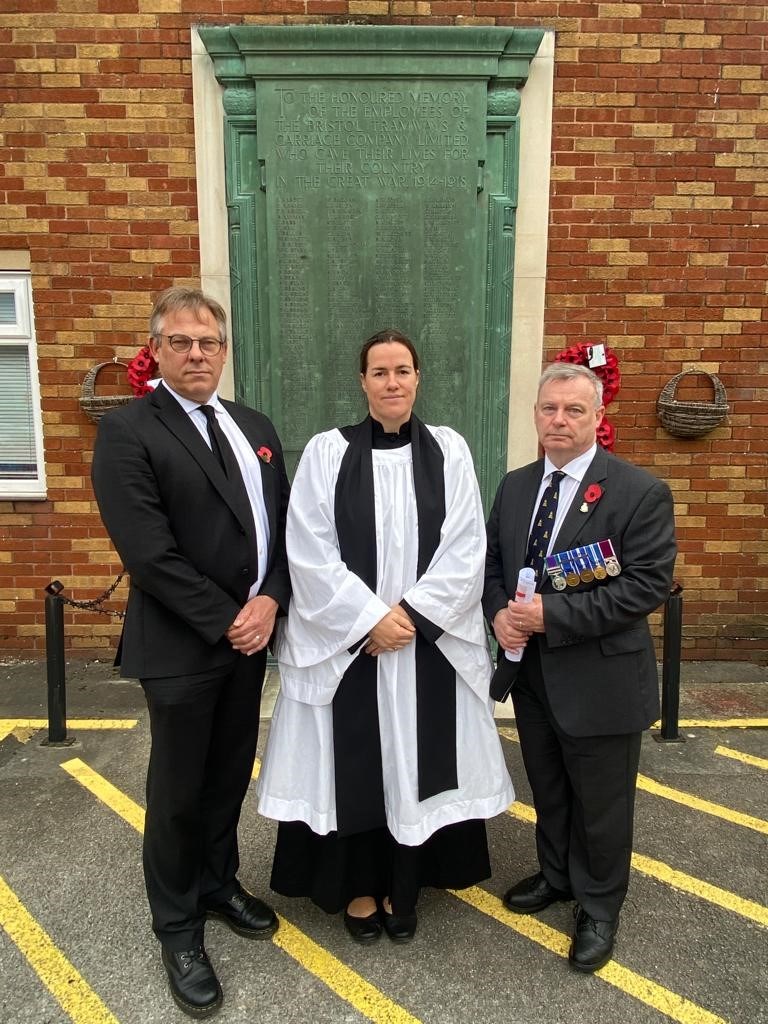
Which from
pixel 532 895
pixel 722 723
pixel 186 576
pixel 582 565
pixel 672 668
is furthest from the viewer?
pixel 722 723

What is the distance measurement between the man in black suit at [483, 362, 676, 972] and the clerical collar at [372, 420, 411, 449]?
47 cm

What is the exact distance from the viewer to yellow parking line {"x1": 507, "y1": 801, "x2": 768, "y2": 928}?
8.93 feet

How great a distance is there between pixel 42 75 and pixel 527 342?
12.1 feet

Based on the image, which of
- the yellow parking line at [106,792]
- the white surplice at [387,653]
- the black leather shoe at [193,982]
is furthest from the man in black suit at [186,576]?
the yellow parking line at [106,792]

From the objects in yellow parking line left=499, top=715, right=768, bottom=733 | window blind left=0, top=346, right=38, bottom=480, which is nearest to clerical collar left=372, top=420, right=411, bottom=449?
yellow parking line left=499, top=715, right=768, bottom=733

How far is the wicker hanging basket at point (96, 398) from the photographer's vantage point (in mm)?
4910

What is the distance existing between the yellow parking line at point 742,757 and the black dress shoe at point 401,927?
7.45ft

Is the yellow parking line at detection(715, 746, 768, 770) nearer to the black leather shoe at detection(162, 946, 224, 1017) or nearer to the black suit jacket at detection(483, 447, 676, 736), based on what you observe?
the black suit jacket at detection(483, 447, 676, 736)

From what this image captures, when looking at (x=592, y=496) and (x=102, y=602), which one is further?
(x=102, y=602)

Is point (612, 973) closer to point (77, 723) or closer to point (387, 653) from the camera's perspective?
point (387, 653)

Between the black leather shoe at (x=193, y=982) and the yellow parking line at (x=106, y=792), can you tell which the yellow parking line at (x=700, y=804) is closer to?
the black leather shoe at (x=193, y=982)

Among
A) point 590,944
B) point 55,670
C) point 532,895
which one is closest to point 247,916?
point 532,895

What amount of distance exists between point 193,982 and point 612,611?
71.9 inches

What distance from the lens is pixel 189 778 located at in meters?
2.36
